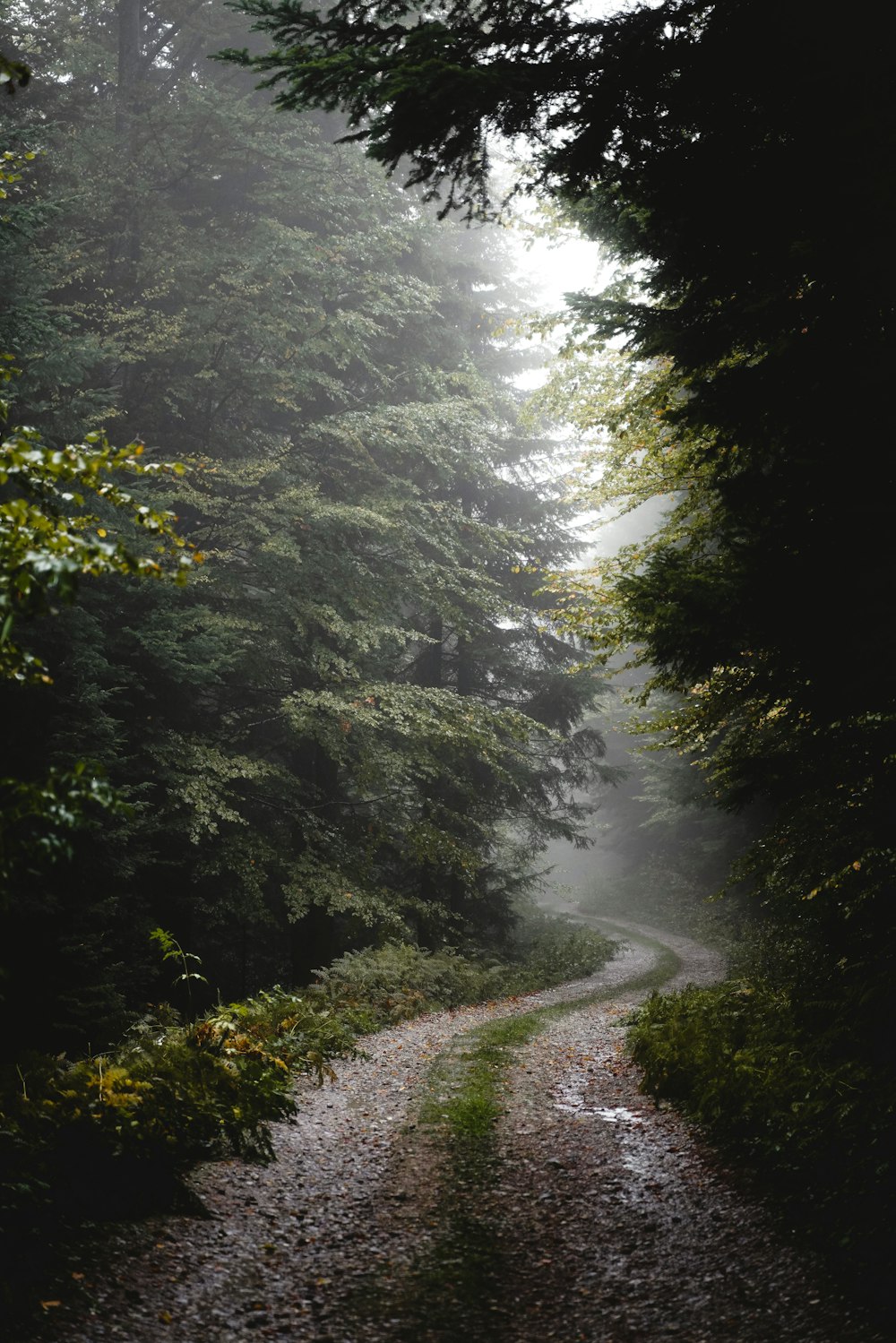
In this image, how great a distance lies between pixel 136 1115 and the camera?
490cm

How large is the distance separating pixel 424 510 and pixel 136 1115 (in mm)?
12685

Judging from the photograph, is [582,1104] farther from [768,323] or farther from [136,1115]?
[768,323]

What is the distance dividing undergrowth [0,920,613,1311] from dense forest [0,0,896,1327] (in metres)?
0.11

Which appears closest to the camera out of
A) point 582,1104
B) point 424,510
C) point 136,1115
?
point 136,1115

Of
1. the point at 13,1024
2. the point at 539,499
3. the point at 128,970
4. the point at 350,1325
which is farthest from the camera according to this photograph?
the point at 539,499

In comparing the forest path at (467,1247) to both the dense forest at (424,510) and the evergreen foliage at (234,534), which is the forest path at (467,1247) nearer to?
the dense forest at (424,510)

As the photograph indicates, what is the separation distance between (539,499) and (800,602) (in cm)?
1665

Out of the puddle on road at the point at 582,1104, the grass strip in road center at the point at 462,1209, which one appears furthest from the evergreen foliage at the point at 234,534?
the puddle on road at the point at 582,1104

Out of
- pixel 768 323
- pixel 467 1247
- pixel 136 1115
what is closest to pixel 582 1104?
pixel 467 1247

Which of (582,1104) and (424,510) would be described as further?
(424,510)

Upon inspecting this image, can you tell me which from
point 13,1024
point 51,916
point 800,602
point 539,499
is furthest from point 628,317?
point 539,499

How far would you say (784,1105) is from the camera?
529 centimetres

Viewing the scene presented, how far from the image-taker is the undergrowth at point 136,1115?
4.00m

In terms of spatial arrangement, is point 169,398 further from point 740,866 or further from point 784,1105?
point 784,1105
